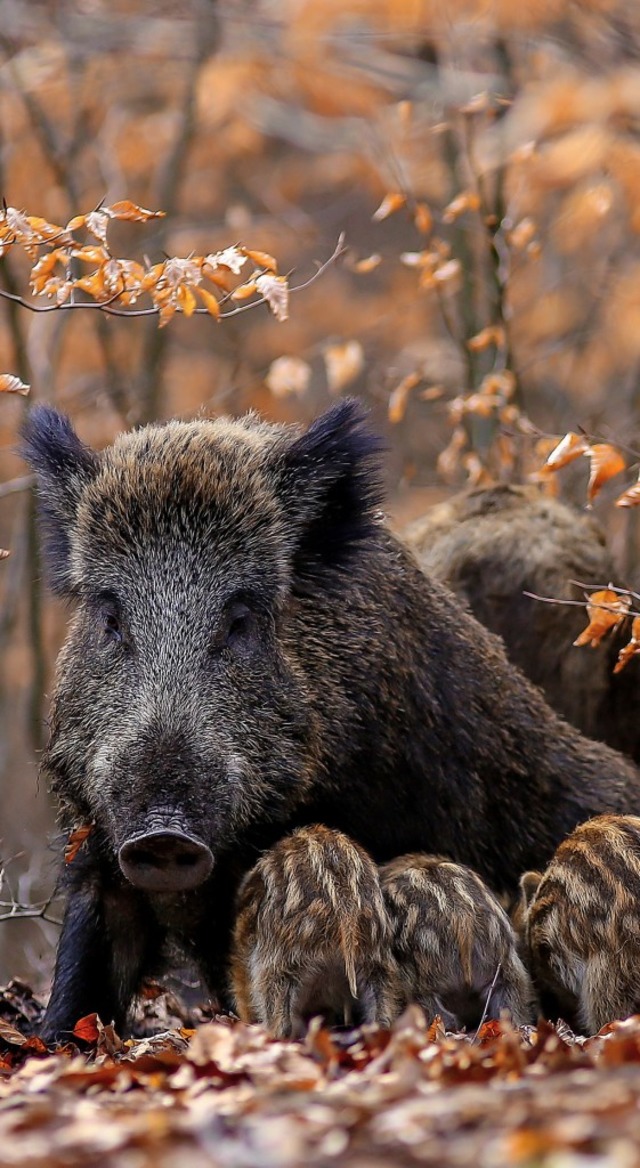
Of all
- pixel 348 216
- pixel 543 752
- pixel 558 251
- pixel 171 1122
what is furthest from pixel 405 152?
pixel 171 1122

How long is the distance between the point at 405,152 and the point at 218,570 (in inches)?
313

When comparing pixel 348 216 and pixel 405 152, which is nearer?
pixel 405 152

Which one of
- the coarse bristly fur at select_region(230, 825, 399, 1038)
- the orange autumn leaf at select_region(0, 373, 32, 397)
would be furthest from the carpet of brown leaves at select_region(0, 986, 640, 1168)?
the orange autumn leaf at select_region(0, 373, 32, 397)

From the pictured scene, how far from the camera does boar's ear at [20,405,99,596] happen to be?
548 centimetres

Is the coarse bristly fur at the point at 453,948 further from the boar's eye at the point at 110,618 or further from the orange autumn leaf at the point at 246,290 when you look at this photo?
the orange autumn leaf at the point at 246,290

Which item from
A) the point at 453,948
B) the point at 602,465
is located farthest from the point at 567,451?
the point at 453,948

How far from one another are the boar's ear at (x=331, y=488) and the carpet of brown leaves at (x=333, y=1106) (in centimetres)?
210

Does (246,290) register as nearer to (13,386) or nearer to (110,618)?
(13,386)

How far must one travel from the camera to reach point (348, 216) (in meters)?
18.2

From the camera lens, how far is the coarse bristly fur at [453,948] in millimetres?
4664

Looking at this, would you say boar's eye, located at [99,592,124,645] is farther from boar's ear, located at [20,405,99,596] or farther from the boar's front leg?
the boar's front leg

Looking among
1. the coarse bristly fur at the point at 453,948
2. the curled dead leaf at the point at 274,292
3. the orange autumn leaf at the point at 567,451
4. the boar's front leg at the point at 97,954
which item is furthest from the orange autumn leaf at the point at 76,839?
the orange autumn leaf at the point at 567,451

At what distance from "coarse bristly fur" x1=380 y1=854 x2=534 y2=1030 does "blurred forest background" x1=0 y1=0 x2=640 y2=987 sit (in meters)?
2.66

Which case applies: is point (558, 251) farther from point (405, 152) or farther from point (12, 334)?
point (12, 334)
